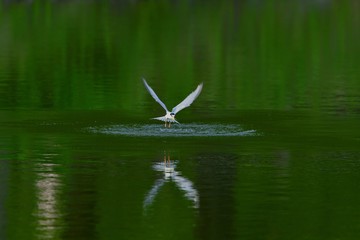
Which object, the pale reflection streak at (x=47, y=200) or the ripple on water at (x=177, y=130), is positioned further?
the ripple on water at (x=177, y=130)

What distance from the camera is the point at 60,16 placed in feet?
445

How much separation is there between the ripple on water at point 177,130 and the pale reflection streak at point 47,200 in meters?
5.95

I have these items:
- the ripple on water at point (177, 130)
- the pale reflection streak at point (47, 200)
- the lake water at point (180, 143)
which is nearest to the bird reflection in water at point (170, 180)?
the lake water at point (180, 143)

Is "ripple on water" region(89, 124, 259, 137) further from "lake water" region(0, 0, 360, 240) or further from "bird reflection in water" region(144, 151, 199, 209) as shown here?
"bird reflection in water" region(144, 151, 199, 209)

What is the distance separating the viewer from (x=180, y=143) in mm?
42781

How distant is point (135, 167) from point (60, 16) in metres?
98.8

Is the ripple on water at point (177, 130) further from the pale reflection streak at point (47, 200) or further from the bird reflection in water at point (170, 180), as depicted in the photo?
the pale reflection streak at point (47, 200)

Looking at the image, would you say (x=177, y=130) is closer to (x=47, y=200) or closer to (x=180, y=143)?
(x=180, y=143)

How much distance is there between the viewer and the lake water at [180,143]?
99.9 ft

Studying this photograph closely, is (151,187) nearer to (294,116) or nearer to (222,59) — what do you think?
(294,116)

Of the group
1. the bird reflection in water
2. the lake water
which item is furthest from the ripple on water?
the bird reflection in water

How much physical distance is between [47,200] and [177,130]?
1387 cm

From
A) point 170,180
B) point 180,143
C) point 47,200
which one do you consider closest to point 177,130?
point 180,143

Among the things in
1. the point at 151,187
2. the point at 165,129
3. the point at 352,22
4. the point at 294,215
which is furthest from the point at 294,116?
the point at 352,22
